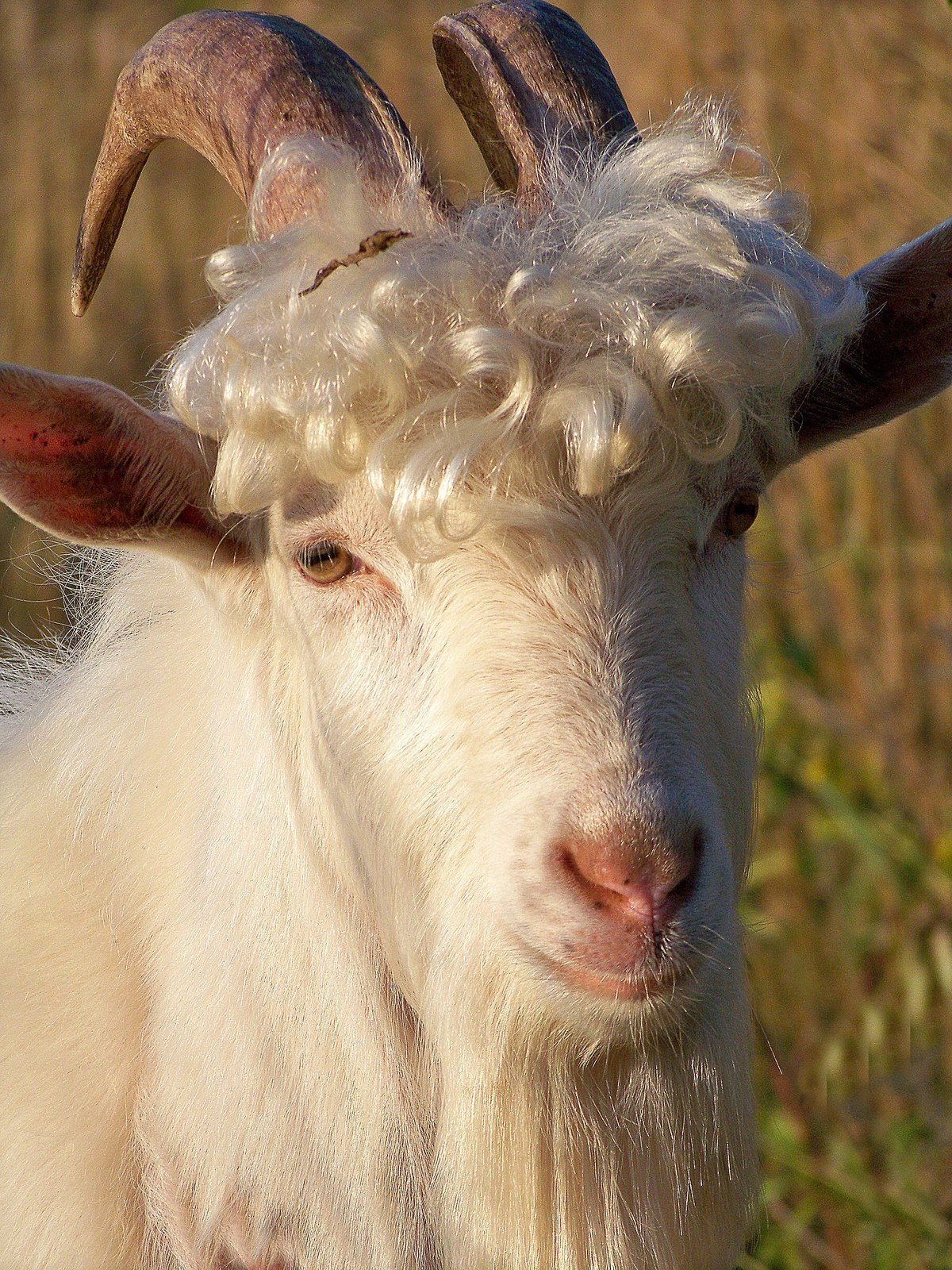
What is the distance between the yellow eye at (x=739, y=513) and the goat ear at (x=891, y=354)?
0.87ft

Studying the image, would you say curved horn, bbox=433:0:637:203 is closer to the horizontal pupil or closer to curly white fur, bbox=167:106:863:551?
curly white fur, bbox=167:106:863:551

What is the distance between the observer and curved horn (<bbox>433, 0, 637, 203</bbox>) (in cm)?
249

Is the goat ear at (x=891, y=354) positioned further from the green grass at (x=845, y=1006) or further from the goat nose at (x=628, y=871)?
the green grass at (x=845, y=1006)

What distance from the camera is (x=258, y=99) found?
242 cm

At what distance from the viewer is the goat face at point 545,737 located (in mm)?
1908

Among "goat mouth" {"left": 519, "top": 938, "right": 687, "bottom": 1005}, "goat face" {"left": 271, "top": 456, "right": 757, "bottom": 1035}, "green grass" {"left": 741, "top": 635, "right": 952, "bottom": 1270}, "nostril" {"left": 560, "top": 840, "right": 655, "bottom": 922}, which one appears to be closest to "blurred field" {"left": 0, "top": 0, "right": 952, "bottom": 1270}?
"green grass" {"left": 741, "top": 635, "right": 952, "bottom": 1270}

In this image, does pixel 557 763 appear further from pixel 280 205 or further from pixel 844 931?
pixel 844 931

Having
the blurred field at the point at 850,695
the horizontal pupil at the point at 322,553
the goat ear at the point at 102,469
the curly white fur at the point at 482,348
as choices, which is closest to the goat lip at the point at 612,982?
the curly white fur at the point at 482,348

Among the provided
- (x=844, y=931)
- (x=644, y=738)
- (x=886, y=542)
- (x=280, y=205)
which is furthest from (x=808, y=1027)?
(x=280, y=205)

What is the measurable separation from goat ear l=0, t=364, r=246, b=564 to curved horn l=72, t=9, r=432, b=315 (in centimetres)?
41

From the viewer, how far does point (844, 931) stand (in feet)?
17.5

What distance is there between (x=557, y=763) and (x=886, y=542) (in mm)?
4060

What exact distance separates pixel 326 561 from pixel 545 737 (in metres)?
0.55

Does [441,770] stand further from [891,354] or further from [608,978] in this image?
[891,354]
